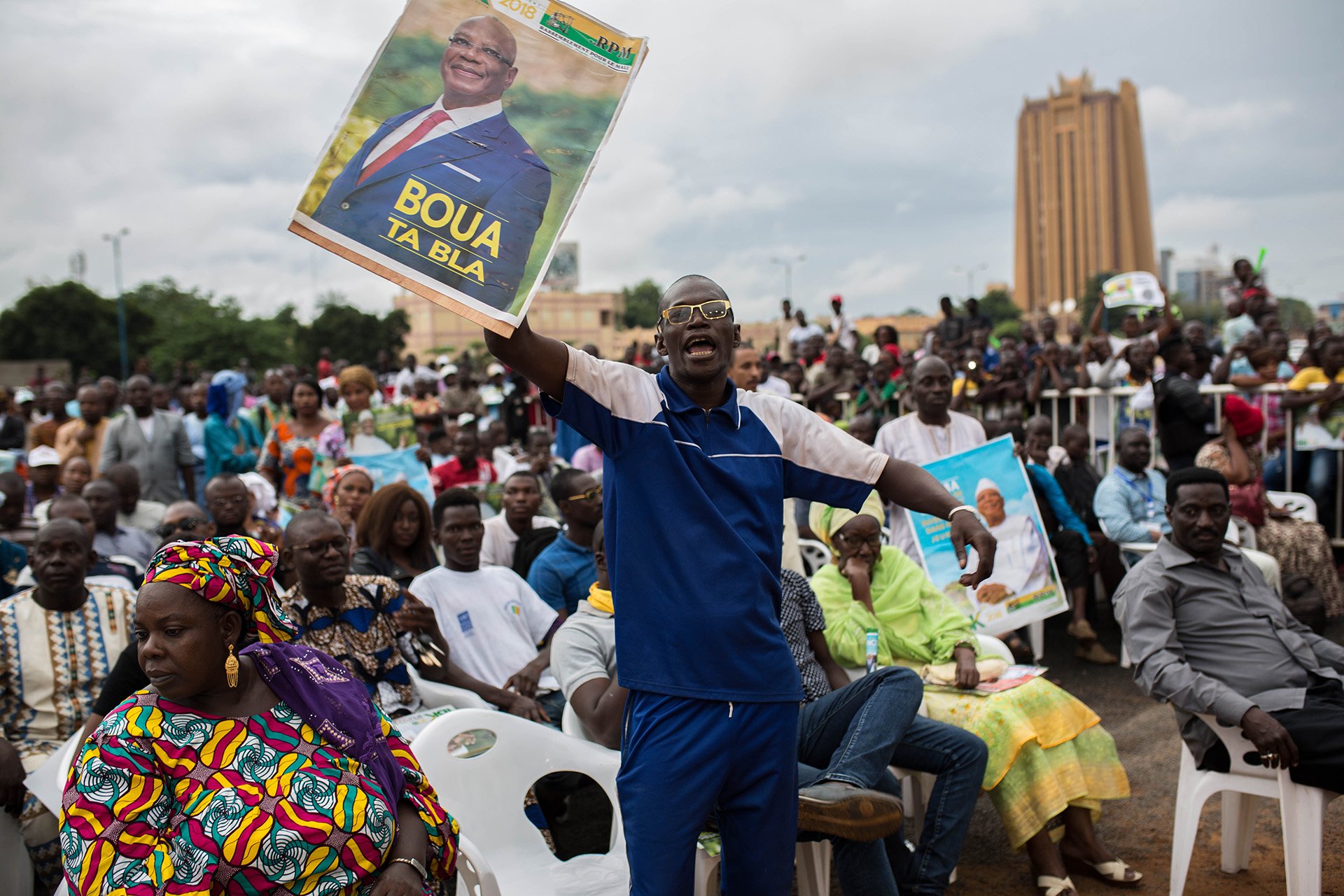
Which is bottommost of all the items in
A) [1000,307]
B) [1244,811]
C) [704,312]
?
[1244,811]

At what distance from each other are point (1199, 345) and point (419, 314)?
307 ft

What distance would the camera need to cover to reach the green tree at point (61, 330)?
4641 cm

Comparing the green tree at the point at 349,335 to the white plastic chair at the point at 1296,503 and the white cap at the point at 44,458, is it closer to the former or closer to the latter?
the white cap at the point at 44,458

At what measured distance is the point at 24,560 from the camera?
19.1 ft

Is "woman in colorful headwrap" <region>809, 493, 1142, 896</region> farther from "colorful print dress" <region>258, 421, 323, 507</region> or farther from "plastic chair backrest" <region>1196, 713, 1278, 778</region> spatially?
"colorful print dress" <region>258, 421, 323, 507</region>

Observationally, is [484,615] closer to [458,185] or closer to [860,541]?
[860,541]

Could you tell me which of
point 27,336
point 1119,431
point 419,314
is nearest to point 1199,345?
point 1119,431

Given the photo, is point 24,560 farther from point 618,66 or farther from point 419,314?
point 419,314

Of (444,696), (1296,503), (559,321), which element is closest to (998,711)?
(444,696)

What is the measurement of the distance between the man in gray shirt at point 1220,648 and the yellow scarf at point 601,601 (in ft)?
6.68

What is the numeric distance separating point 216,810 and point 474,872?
0.86 m

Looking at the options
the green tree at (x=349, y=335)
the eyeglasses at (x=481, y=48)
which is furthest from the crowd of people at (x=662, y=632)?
the green tree at (x=349, y=335)

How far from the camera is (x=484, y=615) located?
16.1ft

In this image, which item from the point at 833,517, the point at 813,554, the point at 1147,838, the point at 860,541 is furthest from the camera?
the point at 813,554
